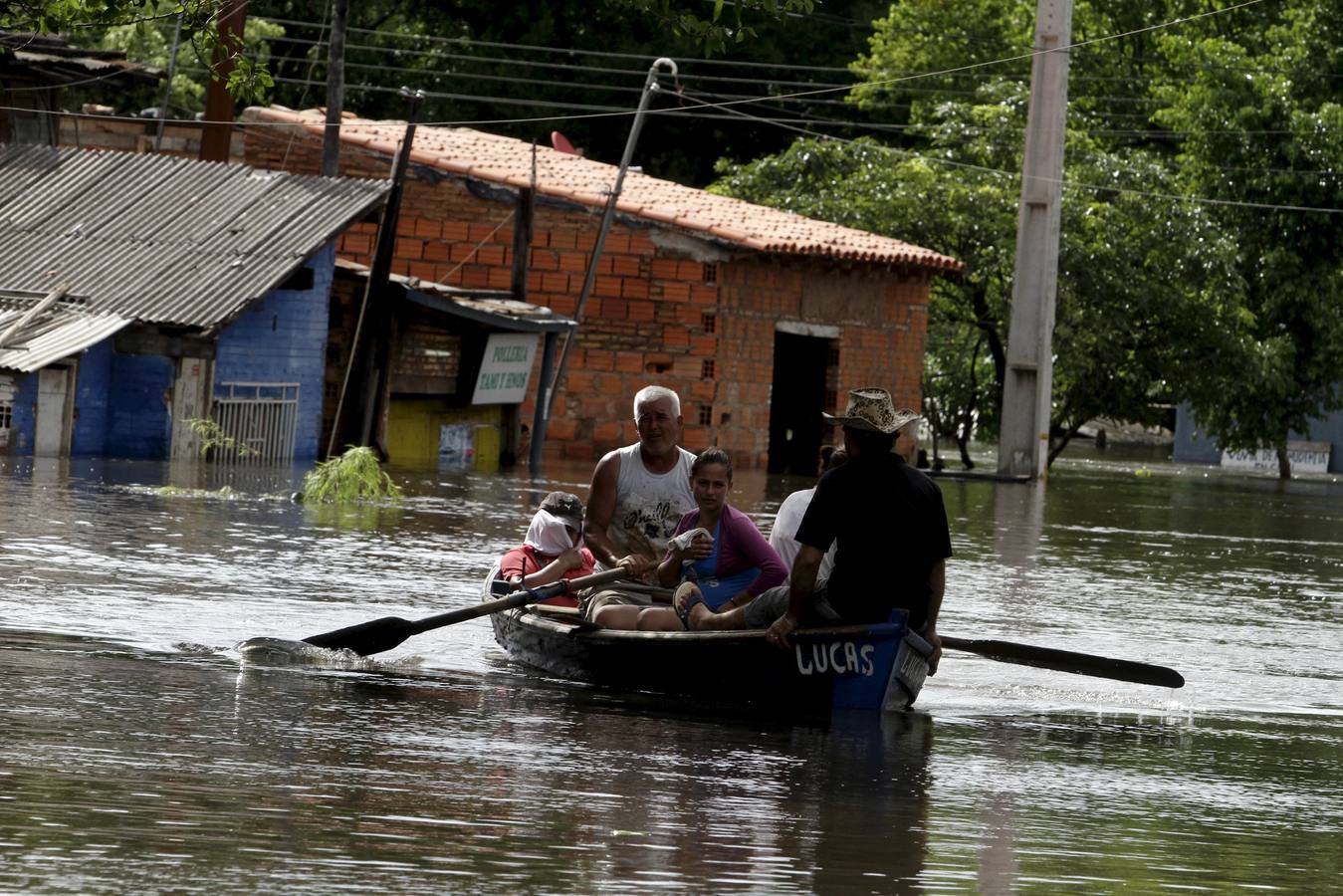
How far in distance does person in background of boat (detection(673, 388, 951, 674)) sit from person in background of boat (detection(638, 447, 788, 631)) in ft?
1.96

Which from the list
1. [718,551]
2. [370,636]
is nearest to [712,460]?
[718,551]

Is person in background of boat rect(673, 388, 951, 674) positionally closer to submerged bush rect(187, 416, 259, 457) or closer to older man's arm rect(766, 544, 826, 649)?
older man's arm rect(766, 544, 826, 649)

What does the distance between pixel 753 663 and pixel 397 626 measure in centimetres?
236

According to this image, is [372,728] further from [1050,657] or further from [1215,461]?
[1215,461]

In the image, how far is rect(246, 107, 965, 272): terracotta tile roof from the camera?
3725 centimetres

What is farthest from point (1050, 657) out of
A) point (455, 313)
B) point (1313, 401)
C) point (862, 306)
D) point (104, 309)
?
point (1313, 401)

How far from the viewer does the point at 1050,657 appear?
12648 mm

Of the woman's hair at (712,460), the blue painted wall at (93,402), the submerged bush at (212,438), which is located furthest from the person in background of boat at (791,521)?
the blue painted wall at (93,402)

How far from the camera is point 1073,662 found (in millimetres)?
12641

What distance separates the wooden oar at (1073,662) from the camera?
12555mm

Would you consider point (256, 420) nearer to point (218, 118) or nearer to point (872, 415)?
point (218, 118)

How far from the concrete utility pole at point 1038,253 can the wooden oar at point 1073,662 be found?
2429 centimetres

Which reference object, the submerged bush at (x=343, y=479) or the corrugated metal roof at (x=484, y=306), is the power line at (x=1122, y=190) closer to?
the corrugated metal roof at (x=484, y=306)

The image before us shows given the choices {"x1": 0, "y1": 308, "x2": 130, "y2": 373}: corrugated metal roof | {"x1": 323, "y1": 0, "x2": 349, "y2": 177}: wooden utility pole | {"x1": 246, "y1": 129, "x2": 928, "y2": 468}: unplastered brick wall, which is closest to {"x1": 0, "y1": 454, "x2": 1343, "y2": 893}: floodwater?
{"x1": 0, "y1": 308, "x2": 130, "y2": 373}: corrugated metal roof
